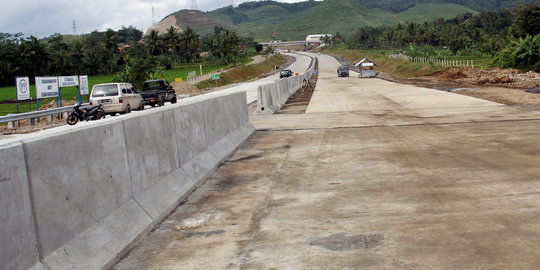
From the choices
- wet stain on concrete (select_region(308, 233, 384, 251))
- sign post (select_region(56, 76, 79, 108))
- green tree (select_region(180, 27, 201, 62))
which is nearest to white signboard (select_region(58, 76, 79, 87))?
sign post (select_region(56, 76, 79, 108))

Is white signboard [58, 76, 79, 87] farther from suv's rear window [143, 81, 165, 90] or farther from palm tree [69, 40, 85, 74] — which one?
palm tree [69, 40, 85, 74]

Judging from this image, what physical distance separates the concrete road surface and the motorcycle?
1394 cm

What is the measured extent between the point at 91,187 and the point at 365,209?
11.4 ft

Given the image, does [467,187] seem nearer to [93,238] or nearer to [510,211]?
[510,211]

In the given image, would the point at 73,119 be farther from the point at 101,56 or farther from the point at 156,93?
the point at 101,56

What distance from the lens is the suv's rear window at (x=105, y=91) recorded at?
27.5 meters

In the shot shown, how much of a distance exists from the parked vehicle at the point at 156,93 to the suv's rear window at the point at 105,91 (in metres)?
5.12

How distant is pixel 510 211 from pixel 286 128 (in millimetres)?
11278

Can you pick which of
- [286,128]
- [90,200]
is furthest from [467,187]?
[286,128]

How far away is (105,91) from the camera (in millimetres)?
27719

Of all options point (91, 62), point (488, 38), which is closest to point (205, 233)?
point (488, 38)

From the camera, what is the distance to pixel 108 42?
412ft

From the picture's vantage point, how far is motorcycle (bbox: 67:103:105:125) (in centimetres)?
2519

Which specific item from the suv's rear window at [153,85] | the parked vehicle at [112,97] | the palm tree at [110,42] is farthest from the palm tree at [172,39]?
the parked vehicle at [112,97]
